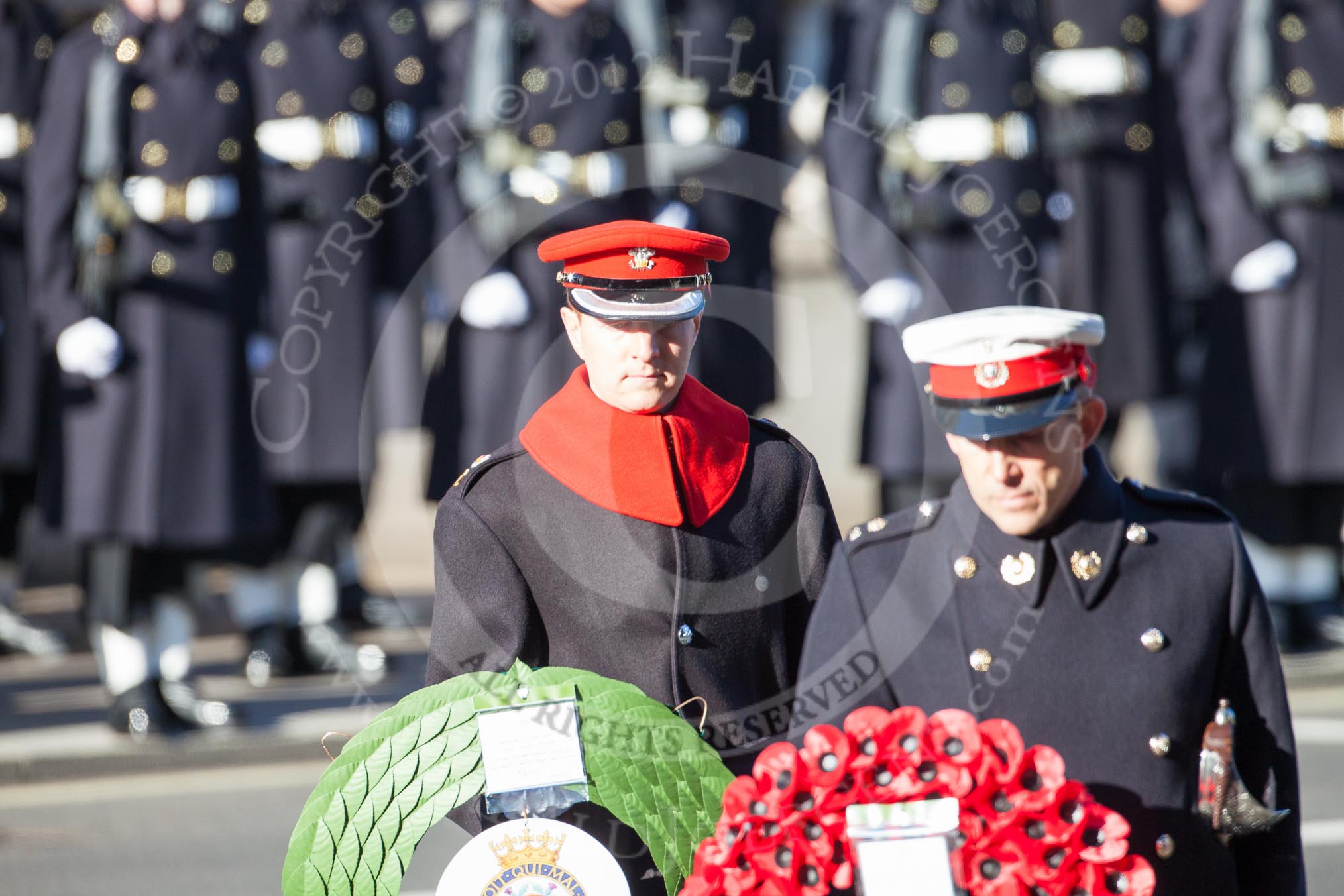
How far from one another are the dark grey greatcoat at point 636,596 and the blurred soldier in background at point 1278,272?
15.1 feet

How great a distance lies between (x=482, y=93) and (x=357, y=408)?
1.53 m

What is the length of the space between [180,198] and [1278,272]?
397 centimetres

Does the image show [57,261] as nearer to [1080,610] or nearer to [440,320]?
[440,320]

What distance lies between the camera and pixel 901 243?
6.89 meters

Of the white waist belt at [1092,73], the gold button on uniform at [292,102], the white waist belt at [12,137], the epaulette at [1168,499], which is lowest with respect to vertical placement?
the epaulette at [1168,499]

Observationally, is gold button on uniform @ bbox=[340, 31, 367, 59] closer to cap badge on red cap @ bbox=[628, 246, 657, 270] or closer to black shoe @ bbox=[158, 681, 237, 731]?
black shoe @ bbox=[158, 681, 237, 731]

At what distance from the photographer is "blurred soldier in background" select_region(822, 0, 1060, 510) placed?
6.73 m

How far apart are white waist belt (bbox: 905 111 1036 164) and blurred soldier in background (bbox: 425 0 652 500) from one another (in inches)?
39.0

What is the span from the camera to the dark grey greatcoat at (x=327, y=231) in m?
7.12

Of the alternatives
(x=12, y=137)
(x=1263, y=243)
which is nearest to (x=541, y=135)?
(x=12, y=137)

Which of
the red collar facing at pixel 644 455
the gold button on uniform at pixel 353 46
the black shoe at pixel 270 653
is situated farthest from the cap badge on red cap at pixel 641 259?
the black shoe at pixel 270 653

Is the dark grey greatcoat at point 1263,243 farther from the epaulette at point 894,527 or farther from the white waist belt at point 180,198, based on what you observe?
the epaulette at point 894,527

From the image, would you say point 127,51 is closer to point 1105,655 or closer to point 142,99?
point 142,99

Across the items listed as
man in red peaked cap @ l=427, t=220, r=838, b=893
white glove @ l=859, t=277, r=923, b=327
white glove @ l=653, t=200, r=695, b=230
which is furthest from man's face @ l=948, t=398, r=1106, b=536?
white glove @ l=859, t=277, r=923, b=327
